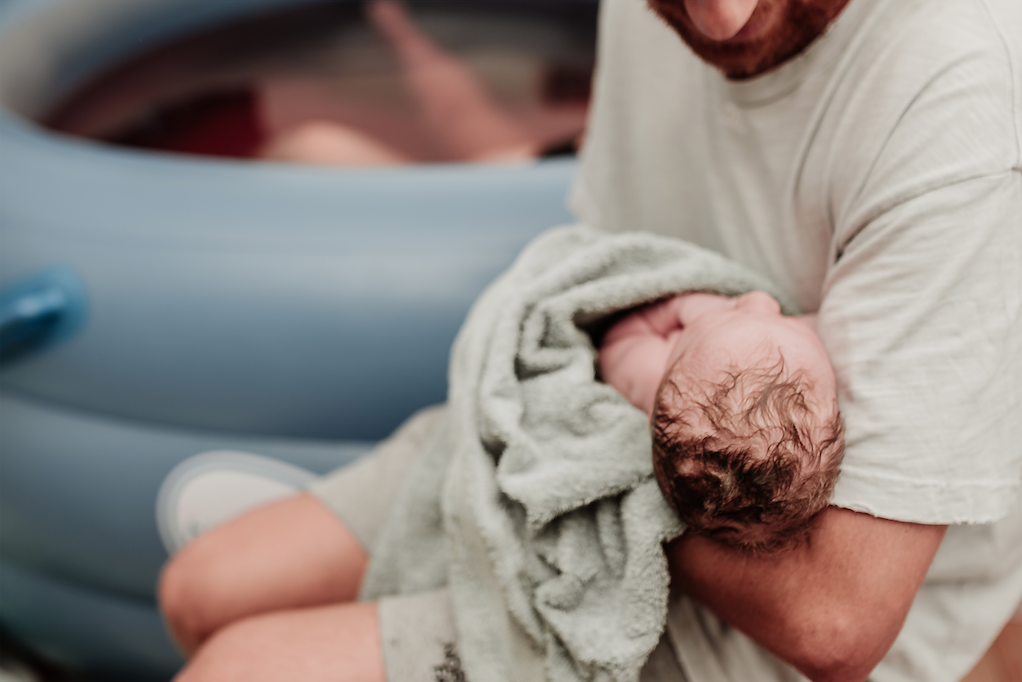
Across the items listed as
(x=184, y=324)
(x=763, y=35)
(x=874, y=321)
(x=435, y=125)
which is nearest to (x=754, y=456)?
(x=874, y=321)

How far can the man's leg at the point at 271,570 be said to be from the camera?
0.84m

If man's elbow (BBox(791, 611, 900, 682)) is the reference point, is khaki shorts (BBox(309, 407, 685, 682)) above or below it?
below

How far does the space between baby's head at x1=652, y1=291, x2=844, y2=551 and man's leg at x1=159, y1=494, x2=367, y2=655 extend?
0.40 metres

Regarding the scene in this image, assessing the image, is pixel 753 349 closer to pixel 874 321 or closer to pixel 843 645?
pixel 874 321

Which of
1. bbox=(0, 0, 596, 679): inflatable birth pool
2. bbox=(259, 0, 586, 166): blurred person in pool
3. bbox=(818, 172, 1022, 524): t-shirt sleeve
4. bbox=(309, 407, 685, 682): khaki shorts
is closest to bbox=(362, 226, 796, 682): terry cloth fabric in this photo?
bbox=(309, 407, 685, 682): khaki shorts

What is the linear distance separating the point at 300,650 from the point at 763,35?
0.66m

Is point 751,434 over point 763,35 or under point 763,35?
under

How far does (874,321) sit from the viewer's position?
1.89 feet

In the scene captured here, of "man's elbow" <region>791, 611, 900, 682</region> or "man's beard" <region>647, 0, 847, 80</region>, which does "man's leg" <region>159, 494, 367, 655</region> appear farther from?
"man's beard" <region>647, 0, 847, 80</region>

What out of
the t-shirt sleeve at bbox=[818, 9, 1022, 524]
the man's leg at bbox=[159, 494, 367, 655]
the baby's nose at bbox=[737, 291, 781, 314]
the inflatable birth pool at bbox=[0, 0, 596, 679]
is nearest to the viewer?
the t-shirt sleeve at bbox=[818, 9, 1022, 524]

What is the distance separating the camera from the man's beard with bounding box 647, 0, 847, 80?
613 millimetres

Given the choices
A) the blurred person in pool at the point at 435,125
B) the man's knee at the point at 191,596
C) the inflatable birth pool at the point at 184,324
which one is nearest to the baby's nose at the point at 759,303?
the inflatable birth pool at the point at 184,324

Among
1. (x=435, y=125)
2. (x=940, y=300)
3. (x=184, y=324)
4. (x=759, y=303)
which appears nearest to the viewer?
(x=940, y=300)

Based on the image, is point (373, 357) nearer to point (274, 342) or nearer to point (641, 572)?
point (274, 342)
